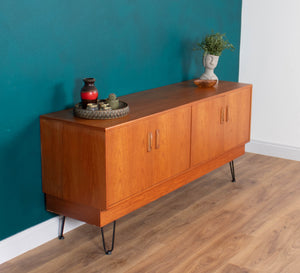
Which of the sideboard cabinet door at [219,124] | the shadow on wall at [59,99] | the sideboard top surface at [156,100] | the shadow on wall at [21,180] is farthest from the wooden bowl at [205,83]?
the shadow on wall at [21,180]

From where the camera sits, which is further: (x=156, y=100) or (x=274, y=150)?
(x=274, y=150)

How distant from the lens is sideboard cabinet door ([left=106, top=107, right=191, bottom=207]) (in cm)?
259

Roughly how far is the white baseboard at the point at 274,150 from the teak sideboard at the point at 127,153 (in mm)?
1350

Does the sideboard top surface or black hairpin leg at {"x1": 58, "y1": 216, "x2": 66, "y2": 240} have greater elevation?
the sideboard top surface

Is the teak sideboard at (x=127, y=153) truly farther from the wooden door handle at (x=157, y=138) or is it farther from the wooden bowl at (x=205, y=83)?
the wooden bowl at (x=205, y=83)

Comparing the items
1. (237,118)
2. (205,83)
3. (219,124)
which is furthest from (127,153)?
(237,118)

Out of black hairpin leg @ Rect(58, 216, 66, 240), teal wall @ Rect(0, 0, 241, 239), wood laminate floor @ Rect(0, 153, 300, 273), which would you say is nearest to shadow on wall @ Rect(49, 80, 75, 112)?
teal wall @ Rect(0, 0, 241, 239)

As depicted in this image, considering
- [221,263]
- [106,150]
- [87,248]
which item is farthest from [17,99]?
[221,263]

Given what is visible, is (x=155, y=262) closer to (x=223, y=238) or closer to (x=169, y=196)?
(x=223, y=238)

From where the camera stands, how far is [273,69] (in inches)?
178

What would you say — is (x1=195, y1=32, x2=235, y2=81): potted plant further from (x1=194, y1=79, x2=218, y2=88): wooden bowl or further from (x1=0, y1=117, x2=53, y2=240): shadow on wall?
(x1=0, y1=117, x2=53, y2=240): shadow on wall

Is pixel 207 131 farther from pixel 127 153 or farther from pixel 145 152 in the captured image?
pixel 127 153

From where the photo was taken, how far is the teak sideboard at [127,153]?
2.58 meters

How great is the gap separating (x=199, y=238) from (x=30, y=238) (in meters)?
1.03
